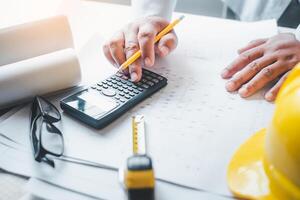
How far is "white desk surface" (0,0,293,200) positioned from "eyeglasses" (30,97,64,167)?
17cm

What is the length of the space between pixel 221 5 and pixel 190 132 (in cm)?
89

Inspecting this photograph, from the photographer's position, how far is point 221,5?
1.20 meters

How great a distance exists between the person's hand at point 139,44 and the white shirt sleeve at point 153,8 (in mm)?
68

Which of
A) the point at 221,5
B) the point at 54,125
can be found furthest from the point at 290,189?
the point at 221,5

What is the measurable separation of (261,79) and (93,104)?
270mm

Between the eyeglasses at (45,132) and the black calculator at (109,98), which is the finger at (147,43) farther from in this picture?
the eyeglasses at (45,132)

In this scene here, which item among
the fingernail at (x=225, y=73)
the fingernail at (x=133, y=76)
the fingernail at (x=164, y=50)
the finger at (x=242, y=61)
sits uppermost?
the fingernail at (x=164, y=50)

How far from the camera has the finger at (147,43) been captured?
1.81ft

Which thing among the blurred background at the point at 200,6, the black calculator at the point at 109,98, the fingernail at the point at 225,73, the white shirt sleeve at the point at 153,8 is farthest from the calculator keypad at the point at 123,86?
the blurred background at the point at 200,6

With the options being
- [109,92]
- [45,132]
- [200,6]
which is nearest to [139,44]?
[109,92]

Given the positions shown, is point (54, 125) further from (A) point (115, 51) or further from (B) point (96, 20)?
(B) point (96, 20)

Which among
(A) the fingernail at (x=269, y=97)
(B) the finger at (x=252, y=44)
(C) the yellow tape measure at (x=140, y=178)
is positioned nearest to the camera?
(C) the yellow tape measure at (x=140, y=178)

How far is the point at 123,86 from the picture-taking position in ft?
1.66

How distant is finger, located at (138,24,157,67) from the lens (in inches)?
21.7
